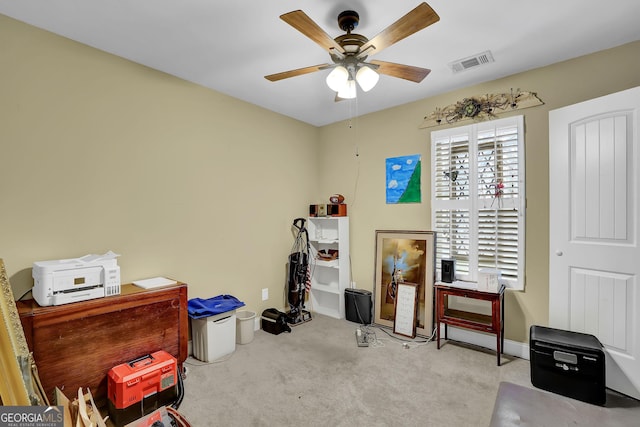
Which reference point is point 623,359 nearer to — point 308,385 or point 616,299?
point 616,299

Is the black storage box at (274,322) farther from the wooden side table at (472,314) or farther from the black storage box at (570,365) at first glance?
the black storage box at (570,365)

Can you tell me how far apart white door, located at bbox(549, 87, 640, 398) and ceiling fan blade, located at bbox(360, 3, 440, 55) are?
1.79 meters

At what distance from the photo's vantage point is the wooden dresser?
1862 millimetres

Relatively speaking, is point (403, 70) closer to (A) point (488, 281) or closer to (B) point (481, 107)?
(B) point (481, 107)

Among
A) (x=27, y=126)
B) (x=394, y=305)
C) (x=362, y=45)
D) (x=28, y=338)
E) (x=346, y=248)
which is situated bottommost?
(x=394, y=305)

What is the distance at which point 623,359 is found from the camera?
2.21 meters

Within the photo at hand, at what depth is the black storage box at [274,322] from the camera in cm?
337

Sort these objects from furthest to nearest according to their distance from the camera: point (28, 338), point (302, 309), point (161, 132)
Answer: point (302, 309)
point (161, 132)
point (28, 338)

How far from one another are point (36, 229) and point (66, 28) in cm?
147

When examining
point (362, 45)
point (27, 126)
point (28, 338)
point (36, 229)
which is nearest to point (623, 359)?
point (362, 45)

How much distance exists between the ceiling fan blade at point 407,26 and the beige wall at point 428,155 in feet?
4.70

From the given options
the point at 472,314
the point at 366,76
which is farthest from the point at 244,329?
the point at 366,76

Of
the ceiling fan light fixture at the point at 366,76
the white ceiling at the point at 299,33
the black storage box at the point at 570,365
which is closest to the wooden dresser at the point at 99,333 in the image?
the white ceiling at the point at 299,33

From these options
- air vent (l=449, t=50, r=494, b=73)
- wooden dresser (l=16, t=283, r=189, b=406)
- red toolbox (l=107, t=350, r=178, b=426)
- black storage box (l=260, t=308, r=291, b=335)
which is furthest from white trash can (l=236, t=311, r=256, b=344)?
air vent (l=449, t=50, r=494, b=73)
